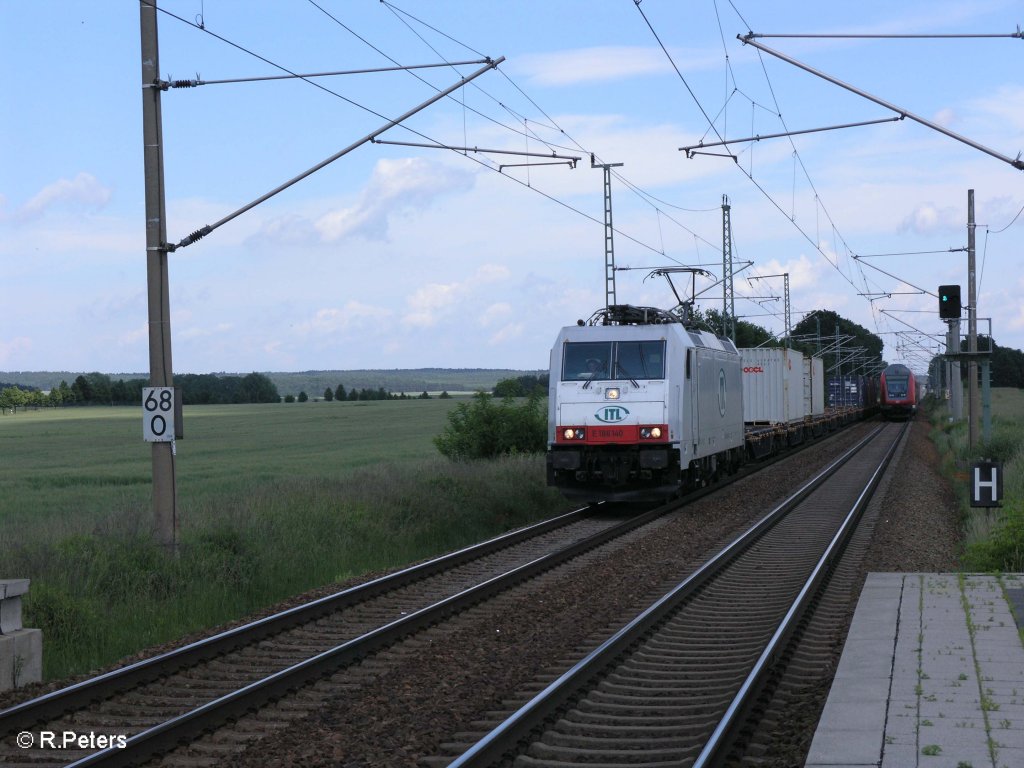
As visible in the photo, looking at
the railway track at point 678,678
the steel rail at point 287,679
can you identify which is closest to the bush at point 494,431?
the railway track at point 678,678

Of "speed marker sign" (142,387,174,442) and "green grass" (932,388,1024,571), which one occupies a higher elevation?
"speed marker sign" (142,387,174,442)

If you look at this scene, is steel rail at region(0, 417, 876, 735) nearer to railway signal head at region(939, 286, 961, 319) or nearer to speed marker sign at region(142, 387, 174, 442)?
speed marker sign at region(142, 387, 174, 442)

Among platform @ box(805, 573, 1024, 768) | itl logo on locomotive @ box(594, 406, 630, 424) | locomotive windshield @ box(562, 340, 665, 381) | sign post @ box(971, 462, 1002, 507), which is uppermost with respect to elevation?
locomotive windshield @ box(562, 340, 665, 381)

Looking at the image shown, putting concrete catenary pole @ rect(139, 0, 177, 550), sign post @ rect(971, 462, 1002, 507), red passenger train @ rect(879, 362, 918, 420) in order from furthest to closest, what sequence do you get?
1. red passenger train @ rect(879, 362, 918, 420)
2. sign post @ rect(971, 462, 1002, 507)
3. concrete catenary pole @ rect(139, 0, 177, 550)

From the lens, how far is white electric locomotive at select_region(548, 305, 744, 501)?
19.9 meters

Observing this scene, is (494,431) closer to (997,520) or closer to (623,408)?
(623,408)

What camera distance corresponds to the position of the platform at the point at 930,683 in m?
5.94

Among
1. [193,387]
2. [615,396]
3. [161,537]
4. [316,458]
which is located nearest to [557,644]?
[161,537]

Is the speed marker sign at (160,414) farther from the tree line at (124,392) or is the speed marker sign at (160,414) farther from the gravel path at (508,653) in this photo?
the tree line at (124,392)

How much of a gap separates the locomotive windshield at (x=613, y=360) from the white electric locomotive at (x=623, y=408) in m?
0.02

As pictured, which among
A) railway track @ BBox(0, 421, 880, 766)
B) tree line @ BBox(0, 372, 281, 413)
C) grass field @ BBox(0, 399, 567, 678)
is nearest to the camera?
railway track @ BBox(0, 421, 880, 766)

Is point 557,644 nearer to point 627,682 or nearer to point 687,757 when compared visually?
point 627,682

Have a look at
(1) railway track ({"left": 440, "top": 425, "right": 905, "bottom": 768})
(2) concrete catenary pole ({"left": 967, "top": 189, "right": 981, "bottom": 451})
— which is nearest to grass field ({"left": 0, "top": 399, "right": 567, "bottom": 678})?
(1) railway track ({"left": 440, "top": 425, "right": 905, "bottom": 768})

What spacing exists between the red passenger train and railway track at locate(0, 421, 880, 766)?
6501cm
